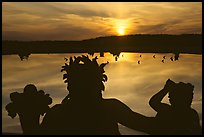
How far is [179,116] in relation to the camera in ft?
16.2

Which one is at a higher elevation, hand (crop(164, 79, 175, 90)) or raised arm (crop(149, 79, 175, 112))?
hand (crop(164, 79, 175, 90))

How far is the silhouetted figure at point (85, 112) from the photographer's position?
496 centimetres

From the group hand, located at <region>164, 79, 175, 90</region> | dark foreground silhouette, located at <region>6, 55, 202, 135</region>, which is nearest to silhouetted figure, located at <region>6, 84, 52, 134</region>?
dark foreground silhouette, located at <region>6, 55, 202, 135</region>

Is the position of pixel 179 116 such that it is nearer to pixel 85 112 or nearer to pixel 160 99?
pixel 160 99

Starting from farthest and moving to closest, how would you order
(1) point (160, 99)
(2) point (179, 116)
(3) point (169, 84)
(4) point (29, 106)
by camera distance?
(1) point (160, 99) → (3) point (169, 84) → (4) point (29, 106) → (2) point (179, 116)

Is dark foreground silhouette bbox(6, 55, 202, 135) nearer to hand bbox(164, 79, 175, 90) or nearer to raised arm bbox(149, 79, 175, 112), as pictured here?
raised arm bbox(149, 79, 175, 112)

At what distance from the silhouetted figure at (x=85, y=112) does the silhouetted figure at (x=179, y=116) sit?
17cm

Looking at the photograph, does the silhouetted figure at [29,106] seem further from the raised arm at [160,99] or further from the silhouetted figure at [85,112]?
the raised arm at [160,99]

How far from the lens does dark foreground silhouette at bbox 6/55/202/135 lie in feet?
16.3

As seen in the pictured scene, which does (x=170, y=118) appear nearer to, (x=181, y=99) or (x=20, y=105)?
(x=181, y=99)

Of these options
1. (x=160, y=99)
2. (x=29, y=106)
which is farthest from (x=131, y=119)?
(x=29, y=106)

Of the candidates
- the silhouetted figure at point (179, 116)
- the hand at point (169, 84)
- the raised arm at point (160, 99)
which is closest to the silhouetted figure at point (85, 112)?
the silhouetted figure at point (179, 116)

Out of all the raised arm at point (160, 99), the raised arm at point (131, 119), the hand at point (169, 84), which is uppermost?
the hand at point (169, 84)

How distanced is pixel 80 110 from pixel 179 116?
48.6 inches
